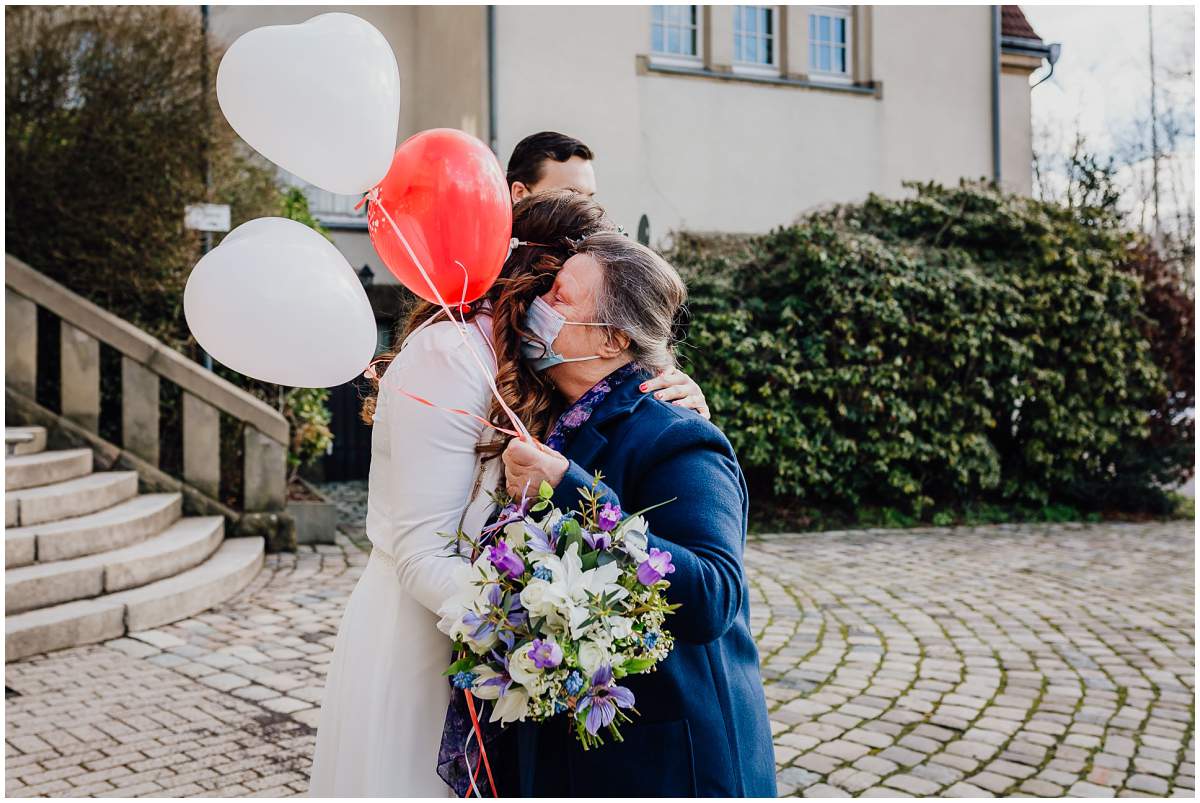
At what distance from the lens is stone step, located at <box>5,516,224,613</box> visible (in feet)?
18.1

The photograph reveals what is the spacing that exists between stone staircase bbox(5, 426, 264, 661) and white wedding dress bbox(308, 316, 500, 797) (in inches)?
159

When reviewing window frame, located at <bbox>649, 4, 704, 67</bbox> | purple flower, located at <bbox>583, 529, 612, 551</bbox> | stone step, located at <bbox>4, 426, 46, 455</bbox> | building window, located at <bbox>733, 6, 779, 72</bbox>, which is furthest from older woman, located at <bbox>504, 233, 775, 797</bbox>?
building window, located at <bbox>733, 6, 779, 72</bbox>

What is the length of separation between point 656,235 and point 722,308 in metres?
3.48

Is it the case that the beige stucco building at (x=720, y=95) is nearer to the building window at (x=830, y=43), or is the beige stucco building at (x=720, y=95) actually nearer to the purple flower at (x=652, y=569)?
the building window at (x=830, y=43)

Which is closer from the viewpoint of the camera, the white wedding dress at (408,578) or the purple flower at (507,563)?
the purple flower at (507,563)

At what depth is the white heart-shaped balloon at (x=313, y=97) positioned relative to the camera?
1.96 meters

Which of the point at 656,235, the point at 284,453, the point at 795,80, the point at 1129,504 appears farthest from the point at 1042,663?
the point at 795,80

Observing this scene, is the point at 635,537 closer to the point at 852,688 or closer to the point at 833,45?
the point at 852,688

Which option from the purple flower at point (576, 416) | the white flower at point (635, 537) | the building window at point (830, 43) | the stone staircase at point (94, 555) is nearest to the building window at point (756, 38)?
the building window at point (830, 43)

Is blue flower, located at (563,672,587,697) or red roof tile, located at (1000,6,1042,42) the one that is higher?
red roof tile, located at (1000,6,1042,42)

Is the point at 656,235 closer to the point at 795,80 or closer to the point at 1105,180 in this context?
the point at 795,80

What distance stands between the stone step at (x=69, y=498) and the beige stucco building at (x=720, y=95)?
663 cm

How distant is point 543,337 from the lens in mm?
2043

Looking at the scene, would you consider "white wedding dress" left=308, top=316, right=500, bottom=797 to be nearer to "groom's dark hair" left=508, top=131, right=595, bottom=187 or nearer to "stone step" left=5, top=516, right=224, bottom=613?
"groom's dark hair" left=508, top=131, right=595, bottom=187
